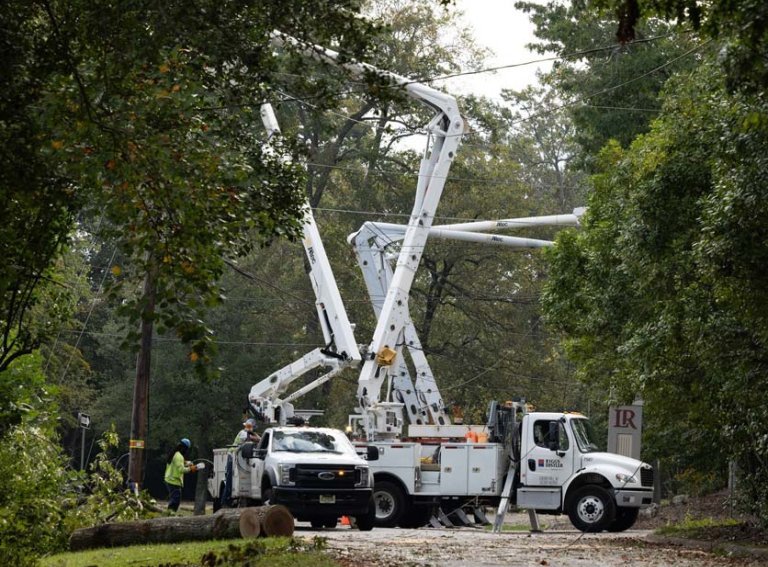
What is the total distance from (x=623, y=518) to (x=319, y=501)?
705 centimetres

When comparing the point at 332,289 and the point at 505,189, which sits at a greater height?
the point at 505,189

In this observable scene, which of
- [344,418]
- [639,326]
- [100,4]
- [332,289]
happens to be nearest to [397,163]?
[344,418]

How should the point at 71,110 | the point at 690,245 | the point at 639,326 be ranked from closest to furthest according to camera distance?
the point at 71,110 → the point at 690,245 → the point at 639,326

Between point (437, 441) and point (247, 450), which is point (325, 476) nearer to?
point (247, 450)

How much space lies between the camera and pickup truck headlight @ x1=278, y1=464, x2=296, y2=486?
2473cm

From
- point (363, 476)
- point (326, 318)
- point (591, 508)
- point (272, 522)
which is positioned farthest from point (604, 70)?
point (272, 522)

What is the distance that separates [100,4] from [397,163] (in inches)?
1629

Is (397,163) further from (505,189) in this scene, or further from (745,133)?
(745,133)

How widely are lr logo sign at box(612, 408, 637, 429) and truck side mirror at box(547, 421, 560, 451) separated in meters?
1.22

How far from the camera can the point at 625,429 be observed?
28.5 meters

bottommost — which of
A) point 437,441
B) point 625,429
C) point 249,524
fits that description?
point 249,524

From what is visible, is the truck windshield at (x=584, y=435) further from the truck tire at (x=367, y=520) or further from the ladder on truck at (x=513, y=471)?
the truck tire at (x=367, y=520)

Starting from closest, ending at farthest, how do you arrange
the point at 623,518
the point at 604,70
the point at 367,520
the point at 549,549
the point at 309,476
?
the point at 549,549, the point at 309,476, the point at 367,520, the point at 623,518, the point at 604,70

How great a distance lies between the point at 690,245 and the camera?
2209cm
